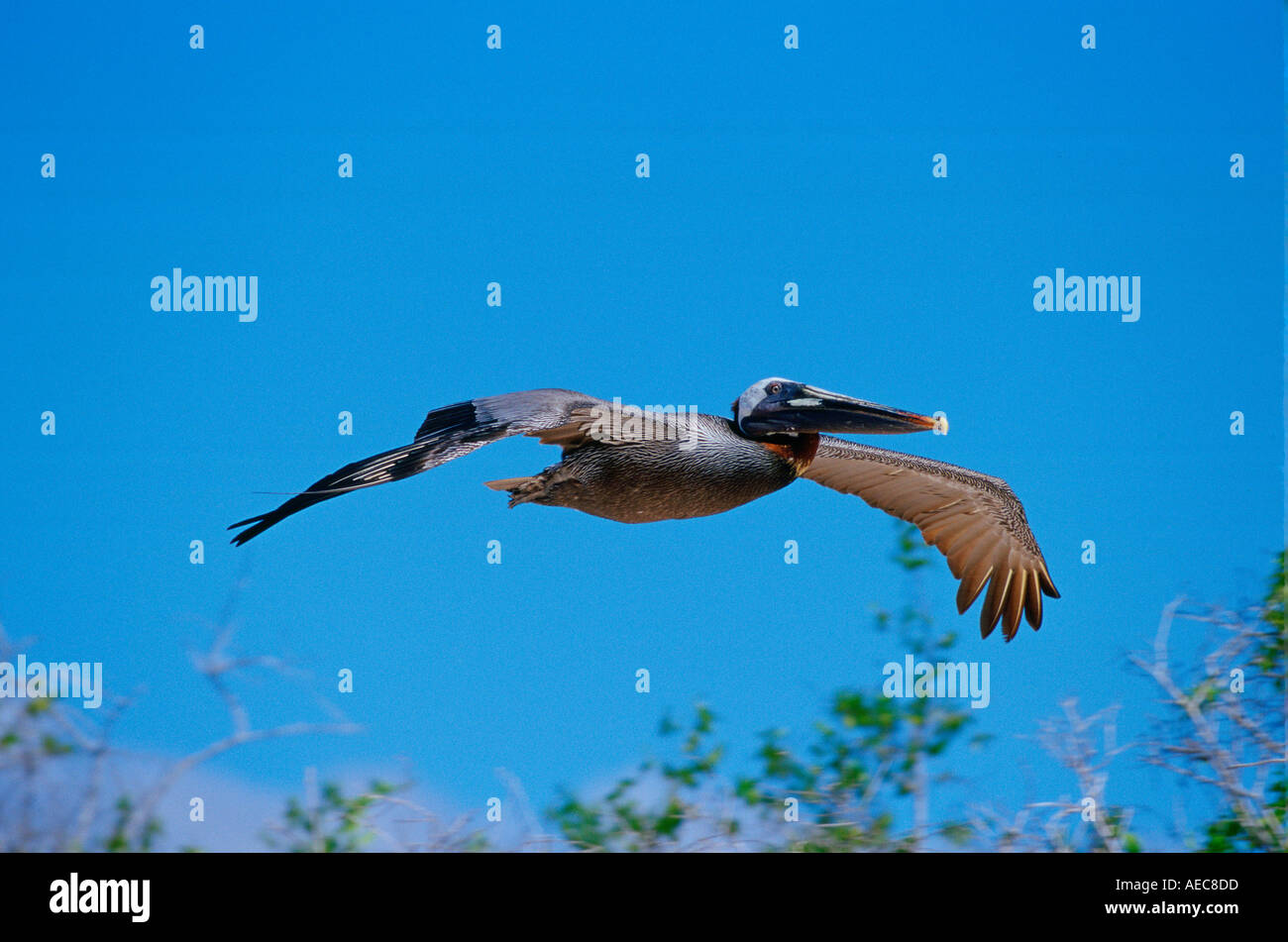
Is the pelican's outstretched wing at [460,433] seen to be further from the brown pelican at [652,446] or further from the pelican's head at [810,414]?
the pelican's head at [810,414]

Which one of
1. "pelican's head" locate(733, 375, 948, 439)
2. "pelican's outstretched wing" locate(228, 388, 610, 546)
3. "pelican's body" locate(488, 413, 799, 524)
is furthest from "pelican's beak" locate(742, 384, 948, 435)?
"pelican's outstretched wing" locate(228, 388, 610, 546)

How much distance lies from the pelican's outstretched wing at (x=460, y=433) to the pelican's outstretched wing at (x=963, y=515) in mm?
1760

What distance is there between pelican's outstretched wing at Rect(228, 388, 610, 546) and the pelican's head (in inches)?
30.5

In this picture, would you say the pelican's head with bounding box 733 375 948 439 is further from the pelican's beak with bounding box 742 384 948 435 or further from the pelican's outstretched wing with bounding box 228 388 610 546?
the pelican's outstretched wing with bounding box 228 388 610 546

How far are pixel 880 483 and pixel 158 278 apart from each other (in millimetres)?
3938

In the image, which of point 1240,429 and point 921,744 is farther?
point 1240,429

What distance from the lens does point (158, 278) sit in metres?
6.31

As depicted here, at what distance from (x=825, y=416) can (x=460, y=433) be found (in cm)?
175

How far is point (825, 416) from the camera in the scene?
18.6ft

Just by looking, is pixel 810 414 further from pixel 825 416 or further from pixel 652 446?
pixel 652 446

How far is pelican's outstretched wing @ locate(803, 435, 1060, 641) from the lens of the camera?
21.7 ft
